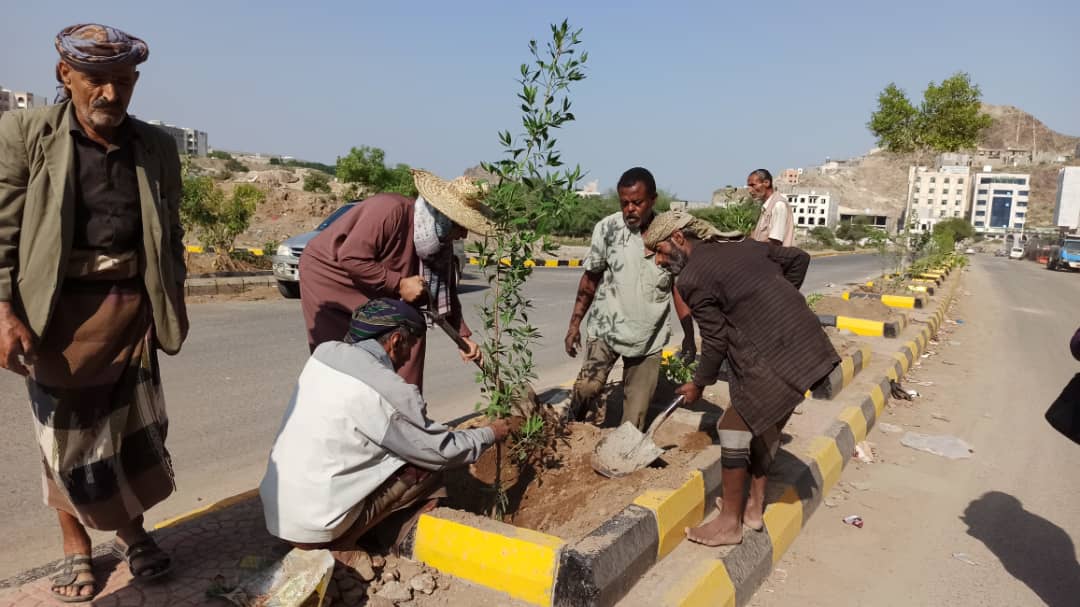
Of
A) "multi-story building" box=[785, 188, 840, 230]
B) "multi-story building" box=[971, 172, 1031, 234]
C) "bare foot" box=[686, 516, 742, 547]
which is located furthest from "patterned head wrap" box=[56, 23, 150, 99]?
"multi-story building" box=[971, 172, 1031, 234]

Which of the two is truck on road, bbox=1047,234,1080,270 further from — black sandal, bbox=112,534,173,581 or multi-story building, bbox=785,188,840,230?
multi-story building, bbox=785,188,840,230

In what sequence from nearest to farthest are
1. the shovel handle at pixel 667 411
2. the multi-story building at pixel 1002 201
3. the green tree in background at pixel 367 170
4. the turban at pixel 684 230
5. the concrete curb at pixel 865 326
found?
the turban at pixel 684 230 → the shovel handle at pixel 667 411 → the concrete curb at pixel 865 326 → the green tree in background at pixel 367 170 → the multi-story building at pixel 1002 201

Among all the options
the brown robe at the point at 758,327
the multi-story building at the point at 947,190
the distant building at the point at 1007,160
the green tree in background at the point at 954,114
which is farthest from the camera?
the distant building at the point at 1007,160

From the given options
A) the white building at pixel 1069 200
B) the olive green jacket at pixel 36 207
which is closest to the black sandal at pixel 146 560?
the olive green jacket at pixel 36 207

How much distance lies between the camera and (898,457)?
17.8 feet

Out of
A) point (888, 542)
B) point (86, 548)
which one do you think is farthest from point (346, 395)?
point (888, 542)

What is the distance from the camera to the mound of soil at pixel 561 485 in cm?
339

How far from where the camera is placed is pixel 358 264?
346 cm

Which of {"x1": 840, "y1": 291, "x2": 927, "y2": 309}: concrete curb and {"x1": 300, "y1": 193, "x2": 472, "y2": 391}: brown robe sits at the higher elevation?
{"x1": 300, "y1": 193, "x2": 472, "y2": 391}: brown robe

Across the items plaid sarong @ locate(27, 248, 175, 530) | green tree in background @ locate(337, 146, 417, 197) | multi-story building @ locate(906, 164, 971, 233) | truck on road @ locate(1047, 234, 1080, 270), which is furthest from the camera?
multi-story building @ locate(906, 164, 971, 233)

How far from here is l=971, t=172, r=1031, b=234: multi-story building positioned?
13250 centimetres

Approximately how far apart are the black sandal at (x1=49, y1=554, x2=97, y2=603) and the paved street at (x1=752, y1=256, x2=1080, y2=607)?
2.70 meters

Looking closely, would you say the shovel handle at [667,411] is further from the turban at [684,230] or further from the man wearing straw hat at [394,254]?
the man wearing straw hat at [394,254]

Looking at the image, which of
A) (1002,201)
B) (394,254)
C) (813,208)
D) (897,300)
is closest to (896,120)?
(897,300)
